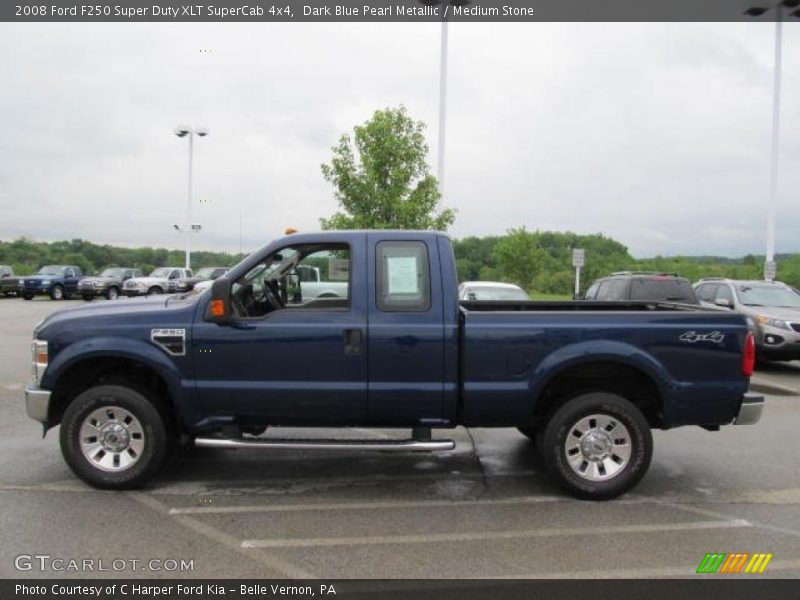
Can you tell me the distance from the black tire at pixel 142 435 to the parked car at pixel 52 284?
3182cm

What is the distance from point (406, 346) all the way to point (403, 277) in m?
0.55

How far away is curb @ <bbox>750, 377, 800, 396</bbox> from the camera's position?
9719 millimetres

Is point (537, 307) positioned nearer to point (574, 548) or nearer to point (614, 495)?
point (614, 495)

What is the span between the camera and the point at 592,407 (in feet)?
16.1

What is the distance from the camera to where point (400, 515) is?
4.62 metres

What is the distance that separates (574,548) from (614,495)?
102 centimetres

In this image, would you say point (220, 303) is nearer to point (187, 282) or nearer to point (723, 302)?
point (723, 302)

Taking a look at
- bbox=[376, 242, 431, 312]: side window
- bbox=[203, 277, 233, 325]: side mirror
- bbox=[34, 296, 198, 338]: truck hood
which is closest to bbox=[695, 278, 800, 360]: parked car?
bbox=[376, 242, 431, 312]: side window

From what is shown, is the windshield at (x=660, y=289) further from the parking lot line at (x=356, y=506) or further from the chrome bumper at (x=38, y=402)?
the chrome bumper at (x=38, y=402)

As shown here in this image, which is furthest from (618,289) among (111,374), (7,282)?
(7,282)

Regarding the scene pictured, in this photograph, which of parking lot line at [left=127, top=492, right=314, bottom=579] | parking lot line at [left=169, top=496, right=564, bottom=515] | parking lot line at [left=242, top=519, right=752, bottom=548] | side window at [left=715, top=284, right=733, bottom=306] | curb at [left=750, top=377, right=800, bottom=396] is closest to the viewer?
parking lot line at [left=127, top=492, right=314, bottom=579]

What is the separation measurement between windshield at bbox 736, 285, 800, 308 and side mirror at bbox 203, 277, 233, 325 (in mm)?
11098
